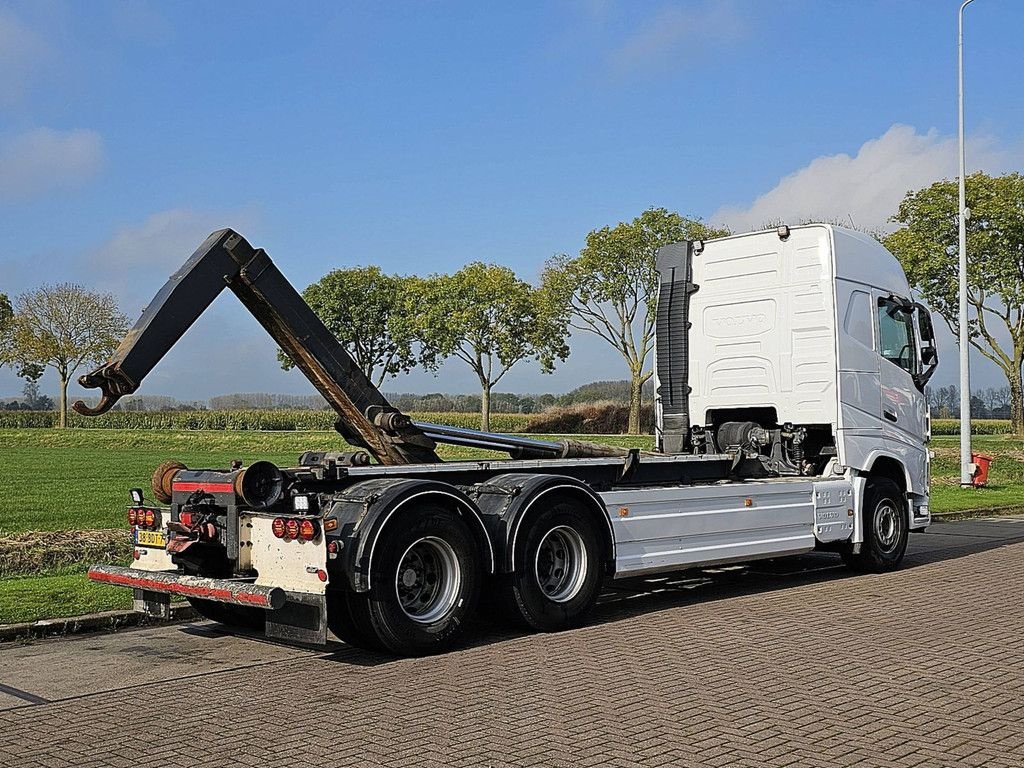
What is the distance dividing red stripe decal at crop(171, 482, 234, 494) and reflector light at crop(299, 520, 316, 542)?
31.4 inches

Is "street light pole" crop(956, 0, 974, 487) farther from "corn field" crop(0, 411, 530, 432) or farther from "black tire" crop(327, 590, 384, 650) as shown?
"corn field" crop(0, 411, 530, 432)

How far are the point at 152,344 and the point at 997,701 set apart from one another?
20.9 feet

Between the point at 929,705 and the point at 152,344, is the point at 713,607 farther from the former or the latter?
the point at 152,344

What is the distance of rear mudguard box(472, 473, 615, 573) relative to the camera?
9273 mm

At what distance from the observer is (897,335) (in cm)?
1383

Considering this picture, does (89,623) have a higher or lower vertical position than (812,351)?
lower

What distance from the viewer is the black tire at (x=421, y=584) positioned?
8375 millimetres

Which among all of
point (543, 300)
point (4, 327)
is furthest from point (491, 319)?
point (4, 327)

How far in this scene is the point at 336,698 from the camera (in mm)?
7266

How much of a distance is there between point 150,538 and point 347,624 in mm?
1921

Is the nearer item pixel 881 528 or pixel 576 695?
pixel 576 695

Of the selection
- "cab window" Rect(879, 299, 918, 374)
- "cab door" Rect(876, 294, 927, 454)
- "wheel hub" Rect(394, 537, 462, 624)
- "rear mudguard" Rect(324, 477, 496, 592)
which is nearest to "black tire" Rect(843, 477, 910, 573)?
"cab door" Rect(876, 294, 927, 454)

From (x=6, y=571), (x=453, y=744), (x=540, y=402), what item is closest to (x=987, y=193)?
(x=540, y=402)

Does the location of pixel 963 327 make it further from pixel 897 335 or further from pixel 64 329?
pixel 64 329
